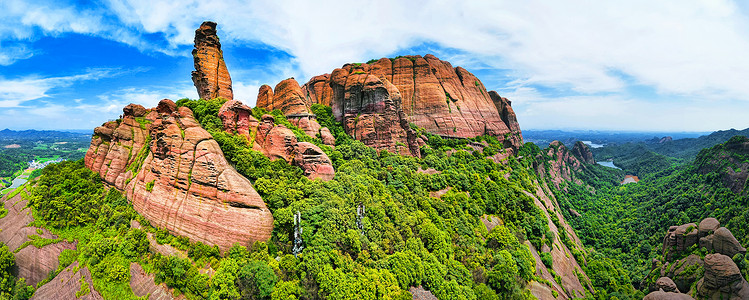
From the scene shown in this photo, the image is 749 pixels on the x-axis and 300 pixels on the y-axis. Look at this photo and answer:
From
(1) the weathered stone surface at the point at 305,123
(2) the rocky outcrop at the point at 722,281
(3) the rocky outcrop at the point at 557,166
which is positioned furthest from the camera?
(3) the rocky outcrop at the point at 557,166

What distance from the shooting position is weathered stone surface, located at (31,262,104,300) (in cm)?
1953

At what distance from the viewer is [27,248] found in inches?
934

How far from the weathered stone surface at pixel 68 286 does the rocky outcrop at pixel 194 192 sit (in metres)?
A: 5.40

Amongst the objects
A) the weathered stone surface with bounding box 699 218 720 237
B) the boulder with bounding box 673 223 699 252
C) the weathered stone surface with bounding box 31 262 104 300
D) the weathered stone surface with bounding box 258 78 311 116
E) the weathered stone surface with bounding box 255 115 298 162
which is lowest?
the boulder with bounding box 673 223 699 252

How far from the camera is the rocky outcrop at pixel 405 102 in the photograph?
50656mm

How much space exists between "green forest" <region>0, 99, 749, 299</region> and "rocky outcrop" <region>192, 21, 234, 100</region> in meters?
6.14

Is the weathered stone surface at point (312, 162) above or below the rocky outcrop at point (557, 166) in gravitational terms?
above

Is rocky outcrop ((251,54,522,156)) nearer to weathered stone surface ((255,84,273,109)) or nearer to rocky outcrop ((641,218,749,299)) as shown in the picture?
weathered stone surface ((255,84,273,109))

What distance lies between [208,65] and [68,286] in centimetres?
3081

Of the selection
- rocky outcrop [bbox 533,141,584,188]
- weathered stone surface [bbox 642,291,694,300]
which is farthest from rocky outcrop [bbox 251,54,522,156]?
weathered stone surface [bbox 642,291,694,300]

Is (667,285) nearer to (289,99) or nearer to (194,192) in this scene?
(194,192)

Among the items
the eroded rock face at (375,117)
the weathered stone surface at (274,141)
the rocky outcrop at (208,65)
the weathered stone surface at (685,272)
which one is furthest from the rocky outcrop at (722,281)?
the rocky outcrop at (208,65)

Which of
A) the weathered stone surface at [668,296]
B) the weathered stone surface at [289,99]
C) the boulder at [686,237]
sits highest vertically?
the weathered stone surface at [289,99]

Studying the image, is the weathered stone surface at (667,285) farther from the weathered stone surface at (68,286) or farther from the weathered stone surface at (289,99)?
the weathered stone surface at (68,286)
